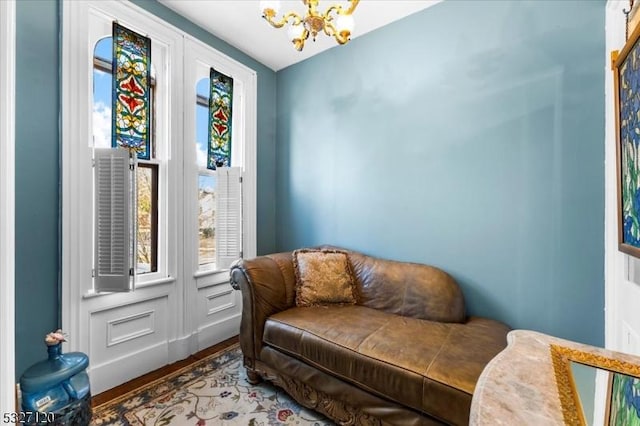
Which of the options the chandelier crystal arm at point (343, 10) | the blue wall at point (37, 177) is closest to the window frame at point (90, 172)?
the blue wall at point (37, 177)

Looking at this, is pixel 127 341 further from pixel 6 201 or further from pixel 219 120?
pixel 219 120

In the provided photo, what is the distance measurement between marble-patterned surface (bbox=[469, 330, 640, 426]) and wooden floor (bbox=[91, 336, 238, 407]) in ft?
7.74

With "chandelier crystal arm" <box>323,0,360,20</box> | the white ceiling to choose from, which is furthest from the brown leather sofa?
the white ceiling

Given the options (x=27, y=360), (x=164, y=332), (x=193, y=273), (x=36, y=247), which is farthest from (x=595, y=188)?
(x=27, y=360)

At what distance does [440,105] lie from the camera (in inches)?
89.4

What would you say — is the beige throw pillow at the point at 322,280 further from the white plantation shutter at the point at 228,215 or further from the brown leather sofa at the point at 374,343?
the white plantation shutter at the point at 228,215

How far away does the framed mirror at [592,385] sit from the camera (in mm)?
601

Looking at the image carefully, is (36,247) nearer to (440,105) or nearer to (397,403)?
(397,403)

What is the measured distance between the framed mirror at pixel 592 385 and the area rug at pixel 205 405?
145 cm

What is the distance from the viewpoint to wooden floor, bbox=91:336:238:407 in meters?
1.91

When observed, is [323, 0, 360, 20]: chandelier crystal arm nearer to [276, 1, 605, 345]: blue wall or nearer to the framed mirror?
[276, 1, 605, 345]: blue wall

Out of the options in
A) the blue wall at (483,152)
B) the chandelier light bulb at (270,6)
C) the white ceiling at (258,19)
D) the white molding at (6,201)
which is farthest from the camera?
the white ceiling at (258,19)

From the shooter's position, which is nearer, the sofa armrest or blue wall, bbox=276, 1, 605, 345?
blue wall, bbox=276, 1, 605, 345

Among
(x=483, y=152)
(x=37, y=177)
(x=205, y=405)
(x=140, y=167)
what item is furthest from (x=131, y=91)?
(x=483, y=152)
